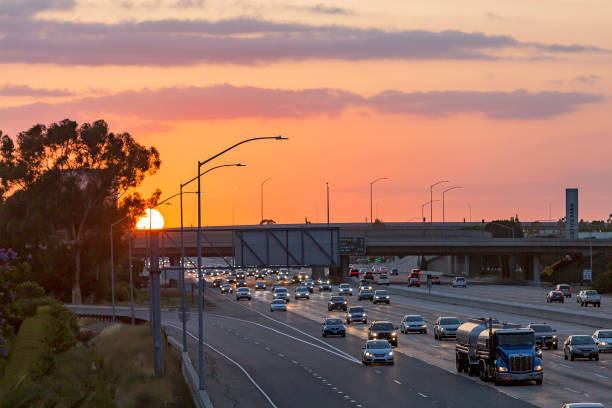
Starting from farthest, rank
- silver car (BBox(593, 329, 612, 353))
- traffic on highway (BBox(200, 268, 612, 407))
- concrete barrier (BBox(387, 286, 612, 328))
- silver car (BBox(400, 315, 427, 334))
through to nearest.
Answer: silver car (BBox(400, 315, 427, 334)) < concrete barrier (BBox(387, 286, 612, 328)) < silver car (BBox(593, 329, 612, 353)) < traffic on highway (BBox(200, 268, 612, 407))

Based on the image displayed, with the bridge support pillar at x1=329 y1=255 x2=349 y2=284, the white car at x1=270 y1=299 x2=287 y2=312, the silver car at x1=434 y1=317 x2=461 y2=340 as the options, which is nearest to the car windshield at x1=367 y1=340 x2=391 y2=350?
the silver car at x1=434 y1=317 x2=461 y2=340

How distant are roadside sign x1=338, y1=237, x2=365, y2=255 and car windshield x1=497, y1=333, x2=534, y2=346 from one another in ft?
228

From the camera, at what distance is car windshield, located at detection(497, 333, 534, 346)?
136 ft

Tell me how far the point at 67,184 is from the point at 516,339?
279 feet

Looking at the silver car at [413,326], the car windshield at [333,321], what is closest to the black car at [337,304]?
the silver car at [413,326]

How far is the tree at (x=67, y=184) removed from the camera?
118000 mm

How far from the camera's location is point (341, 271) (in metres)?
177

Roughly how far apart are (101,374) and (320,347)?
1640cm

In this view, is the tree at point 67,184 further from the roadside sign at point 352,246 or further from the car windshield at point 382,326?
the car windshield at point 382,326

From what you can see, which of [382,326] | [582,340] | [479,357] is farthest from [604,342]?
[479,357]

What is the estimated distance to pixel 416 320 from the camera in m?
73.6

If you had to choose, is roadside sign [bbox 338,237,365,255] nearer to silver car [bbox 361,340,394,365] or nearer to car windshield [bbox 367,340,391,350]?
car windshield [bbox 367,340,391,350]

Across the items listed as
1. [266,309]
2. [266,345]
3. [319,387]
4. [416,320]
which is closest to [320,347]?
[266,345]

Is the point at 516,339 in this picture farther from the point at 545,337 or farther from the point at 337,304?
the point at 337,304
